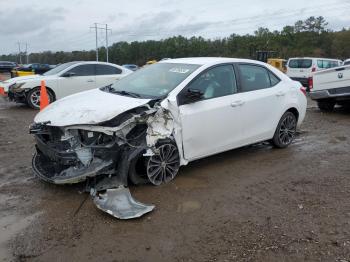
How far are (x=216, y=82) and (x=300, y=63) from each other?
17.8 meters

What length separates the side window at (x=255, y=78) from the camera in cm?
643

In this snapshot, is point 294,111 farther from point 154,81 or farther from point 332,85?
point 332,85

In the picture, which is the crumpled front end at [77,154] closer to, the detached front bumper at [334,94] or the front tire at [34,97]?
the front tire at [34,97]

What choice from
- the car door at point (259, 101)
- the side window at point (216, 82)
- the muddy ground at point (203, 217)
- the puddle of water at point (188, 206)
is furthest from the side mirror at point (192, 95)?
the puddle of water at point (188, 206)

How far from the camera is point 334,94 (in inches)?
454

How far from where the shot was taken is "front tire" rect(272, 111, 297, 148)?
23.4ft

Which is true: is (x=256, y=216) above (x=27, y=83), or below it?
below

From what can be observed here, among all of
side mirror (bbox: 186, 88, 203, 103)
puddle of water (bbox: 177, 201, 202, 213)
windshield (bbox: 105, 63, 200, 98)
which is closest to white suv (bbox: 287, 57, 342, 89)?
windshield (bbox: 105, 63, 200, 98)

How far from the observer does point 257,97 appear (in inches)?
255

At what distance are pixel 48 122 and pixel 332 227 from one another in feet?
11.2

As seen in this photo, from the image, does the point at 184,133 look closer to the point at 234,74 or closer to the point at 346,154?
the point at 234,74

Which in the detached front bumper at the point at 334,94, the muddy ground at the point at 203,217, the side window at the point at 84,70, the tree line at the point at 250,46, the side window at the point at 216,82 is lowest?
the muddy ground at the point at 203,217

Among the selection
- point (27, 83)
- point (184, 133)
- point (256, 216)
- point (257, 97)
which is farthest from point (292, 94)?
point (27, 83)

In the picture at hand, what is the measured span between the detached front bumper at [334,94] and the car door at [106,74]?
625 cm
